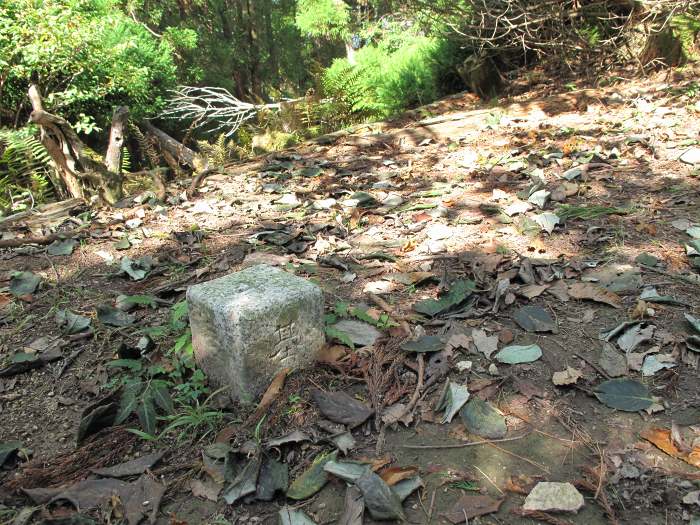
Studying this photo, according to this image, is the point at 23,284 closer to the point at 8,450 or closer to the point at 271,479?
the point at 8,450

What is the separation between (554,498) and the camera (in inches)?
57.5

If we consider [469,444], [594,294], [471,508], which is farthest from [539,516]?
[594,294]

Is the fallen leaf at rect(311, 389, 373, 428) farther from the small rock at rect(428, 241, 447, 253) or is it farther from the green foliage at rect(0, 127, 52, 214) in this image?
the green foliage at rect(0, 127, 52, 214)

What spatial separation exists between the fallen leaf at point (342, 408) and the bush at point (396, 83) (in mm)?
5934

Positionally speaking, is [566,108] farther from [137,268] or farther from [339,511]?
[339,511]

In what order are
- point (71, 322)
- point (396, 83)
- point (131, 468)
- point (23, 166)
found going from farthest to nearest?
point (396, 83)
point (23, 166)
point (71, 322)
point (131, 468)

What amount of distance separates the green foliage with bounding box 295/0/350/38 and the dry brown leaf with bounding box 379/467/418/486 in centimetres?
1057

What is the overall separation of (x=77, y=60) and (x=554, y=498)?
305 inches

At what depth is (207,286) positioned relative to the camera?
2.07 meters

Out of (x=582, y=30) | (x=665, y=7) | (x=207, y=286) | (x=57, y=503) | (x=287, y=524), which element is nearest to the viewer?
(x=287, y=524)

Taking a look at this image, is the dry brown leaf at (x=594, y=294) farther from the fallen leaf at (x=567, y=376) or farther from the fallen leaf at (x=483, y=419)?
the fallen leaf at (x=483, y=419)

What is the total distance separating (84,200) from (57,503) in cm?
320

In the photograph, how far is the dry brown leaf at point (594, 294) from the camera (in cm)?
230

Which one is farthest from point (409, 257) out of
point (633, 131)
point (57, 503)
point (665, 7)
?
point (665, 7)
